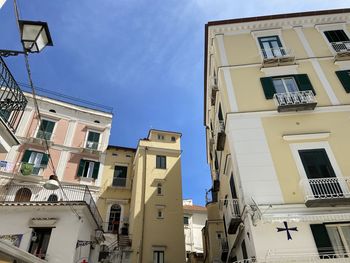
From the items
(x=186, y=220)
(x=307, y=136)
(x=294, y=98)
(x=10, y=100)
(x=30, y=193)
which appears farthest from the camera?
(x=186, y=220)

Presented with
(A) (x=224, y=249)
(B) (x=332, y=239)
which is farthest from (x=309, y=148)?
(A) (x=224, y=249)

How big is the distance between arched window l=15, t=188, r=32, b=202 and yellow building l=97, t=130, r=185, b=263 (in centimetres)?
578

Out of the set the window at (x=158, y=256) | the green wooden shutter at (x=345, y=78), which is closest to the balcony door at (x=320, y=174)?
the green wooden shutter at (x=345, y=78)

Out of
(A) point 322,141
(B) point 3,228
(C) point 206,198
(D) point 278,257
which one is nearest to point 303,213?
(D) point 278,257

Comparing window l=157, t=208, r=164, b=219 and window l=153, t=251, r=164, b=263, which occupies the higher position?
window l=157, t=208, r=164, b=219

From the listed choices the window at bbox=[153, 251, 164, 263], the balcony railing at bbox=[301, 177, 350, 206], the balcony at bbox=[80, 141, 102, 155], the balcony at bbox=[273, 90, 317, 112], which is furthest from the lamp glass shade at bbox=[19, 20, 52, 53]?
the balcony at bbox=[80, 141, 102, 155]

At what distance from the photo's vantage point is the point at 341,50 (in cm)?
→ 1611

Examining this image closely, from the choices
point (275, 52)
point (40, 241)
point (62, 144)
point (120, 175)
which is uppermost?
point (275, 52)

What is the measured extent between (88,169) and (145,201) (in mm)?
6264

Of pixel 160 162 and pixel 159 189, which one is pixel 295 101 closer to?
pixel 159 189

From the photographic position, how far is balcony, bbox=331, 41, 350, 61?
15703mm

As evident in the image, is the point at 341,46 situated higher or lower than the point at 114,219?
higher

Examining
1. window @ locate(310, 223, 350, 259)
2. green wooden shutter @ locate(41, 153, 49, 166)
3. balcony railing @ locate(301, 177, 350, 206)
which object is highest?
green wooden shutter @ locate(41, 153, 49, 166)

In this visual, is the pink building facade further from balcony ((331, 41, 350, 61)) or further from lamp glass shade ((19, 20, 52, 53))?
balcony ((331, 41, 350, 61))
